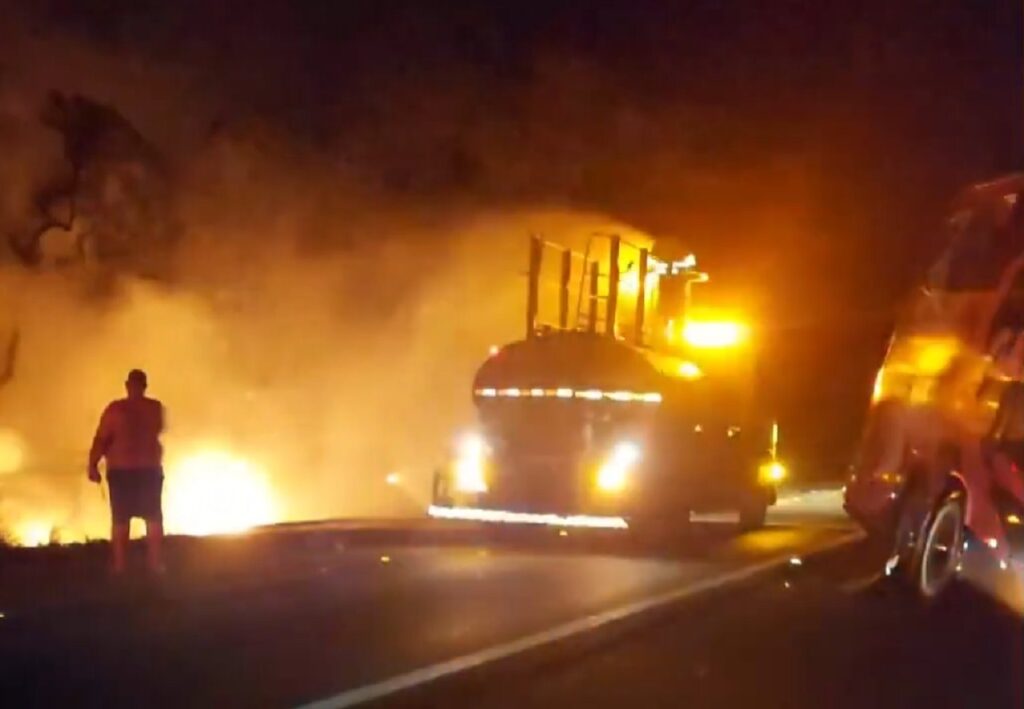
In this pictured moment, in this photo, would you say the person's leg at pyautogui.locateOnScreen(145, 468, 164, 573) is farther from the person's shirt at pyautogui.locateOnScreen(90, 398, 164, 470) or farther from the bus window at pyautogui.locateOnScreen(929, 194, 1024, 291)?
the bus window at pyautogui.locateOnScreen(929, 194, 1024, 291)

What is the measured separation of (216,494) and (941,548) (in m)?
13.9

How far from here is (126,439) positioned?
544 inches

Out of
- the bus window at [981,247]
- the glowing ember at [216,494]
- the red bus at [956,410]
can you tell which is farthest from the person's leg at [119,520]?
the glowing ember at [216,494]

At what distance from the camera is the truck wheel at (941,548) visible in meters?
13.2

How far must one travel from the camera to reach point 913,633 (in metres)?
12.6

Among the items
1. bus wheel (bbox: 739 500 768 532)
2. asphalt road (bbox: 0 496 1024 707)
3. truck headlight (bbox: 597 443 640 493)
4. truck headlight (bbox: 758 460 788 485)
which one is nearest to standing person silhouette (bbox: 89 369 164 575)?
asphalt road (bbox: 0 496 1024 707)

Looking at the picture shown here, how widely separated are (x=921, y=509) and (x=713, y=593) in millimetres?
1666

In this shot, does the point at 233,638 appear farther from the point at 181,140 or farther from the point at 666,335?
the point at 181,140

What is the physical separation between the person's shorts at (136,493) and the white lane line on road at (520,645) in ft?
11.8

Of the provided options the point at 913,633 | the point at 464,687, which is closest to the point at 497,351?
the point at 913,633

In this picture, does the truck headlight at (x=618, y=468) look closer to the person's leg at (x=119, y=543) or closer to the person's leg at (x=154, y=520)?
the person's leg at (x=154, y=520)

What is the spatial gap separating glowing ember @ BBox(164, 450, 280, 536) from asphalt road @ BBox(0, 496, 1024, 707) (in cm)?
794

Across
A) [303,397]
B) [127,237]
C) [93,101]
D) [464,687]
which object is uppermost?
[93,101]

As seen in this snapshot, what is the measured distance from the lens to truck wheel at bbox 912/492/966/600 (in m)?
13.2
